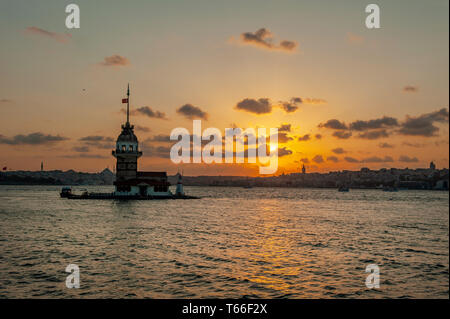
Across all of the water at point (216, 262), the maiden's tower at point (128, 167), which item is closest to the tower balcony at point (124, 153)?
the maiden's tower at point (128, 167)

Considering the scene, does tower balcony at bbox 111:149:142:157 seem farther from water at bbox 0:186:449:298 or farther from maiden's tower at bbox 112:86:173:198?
water at bbox 0:186:449:298

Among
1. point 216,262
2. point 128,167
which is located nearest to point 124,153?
point 128,167

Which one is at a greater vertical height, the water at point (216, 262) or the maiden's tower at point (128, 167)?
the maiden's tower at point (128, 167)

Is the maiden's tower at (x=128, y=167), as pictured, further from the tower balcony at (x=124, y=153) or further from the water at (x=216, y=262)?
the water at (x=216, y=262)

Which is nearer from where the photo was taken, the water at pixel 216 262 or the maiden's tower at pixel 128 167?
the water at pixel 216 262

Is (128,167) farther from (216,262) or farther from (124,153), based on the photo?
(216,262)

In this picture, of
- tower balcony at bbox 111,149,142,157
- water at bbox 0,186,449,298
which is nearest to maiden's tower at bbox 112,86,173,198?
tower balcony at bbox 111,149,142,157
